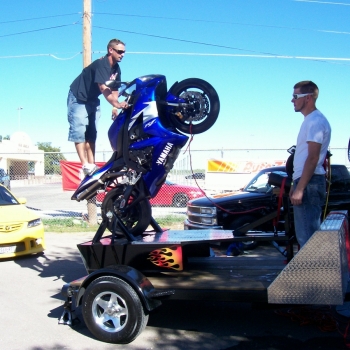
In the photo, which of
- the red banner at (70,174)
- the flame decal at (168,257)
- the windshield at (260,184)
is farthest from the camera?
the red banner at (70,174)

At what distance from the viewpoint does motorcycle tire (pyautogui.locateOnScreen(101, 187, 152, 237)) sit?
17.1ft

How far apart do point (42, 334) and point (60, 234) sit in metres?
7.18

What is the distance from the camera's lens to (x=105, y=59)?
18.0ft

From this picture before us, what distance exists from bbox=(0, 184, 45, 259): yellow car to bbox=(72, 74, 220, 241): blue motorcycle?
3.55 m

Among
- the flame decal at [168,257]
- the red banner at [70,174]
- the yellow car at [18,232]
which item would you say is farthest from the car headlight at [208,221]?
the red banner at [70,174]

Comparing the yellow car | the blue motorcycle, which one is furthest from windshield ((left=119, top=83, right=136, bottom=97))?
the yellow car

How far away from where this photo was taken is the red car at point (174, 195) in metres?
15.2

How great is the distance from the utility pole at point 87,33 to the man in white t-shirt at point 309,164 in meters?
8.86

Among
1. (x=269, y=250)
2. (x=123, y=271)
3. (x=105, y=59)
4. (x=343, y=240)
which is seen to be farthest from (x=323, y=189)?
(x=269, y=250)

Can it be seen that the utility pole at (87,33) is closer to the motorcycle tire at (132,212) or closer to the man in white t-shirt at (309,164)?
the motorcycle tire at (132,212)

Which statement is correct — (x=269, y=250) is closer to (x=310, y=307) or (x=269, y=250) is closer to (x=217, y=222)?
(x=217, y=222)

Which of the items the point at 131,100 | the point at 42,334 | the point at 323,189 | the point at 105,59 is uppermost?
the point at 105,59

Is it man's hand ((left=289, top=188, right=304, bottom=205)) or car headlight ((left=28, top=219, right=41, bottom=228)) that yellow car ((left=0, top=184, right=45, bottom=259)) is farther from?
man's hand ((left=289, top=188, right=304, bottom=205))

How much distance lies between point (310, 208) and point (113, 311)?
2.22 metres
